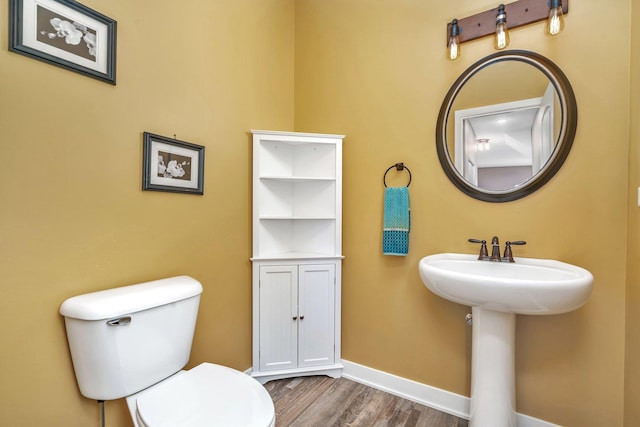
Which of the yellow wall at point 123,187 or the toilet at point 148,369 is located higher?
the yellow wall at point 123,187

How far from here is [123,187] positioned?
121 centimetres

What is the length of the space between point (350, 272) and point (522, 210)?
1059 mm

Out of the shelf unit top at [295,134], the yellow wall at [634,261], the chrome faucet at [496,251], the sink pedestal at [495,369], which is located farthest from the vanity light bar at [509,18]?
the sink pedestal at [495,369]

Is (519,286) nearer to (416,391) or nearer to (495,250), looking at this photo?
(495,250)

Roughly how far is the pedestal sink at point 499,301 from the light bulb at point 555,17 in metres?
1.09

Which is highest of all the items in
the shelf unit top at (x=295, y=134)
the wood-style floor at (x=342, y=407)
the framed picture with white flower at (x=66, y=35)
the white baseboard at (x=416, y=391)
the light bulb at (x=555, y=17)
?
the light bulb at (x=555, y=17)

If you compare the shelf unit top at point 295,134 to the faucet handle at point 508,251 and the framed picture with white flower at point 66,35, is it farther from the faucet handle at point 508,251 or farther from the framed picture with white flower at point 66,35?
the faucet handle at point 508,251

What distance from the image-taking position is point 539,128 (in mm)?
1432

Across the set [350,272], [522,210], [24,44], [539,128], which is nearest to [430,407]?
[350,272]

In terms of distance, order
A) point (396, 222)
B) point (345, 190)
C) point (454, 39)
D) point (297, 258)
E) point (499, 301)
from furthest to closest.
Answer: point (345, 190) < point (297, 258) < point (396, 222) < point (454, 39) < point (499, 301)

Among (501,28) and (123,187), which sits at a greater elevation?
(501,28)

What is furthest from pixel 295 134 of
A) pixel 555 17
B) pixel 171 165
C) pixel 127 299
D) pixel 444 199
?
pixel 555 17

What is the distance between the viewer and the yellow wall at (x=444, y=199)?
1299mm

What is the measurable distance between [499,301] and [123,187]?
1598 millimetres
